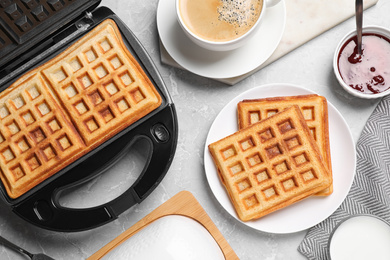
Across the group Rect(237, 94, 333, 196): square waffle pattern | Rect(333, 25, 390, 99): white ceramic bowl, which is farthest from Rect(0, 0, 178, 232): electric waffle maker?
Rect(333, 25, 390, 99): white ceramic bowl

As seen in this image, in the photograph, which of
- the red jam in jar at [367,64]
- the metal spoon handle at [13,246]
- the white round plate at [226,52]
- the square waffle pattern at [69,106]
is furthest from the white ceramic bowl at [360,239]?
the metal spoon handle at [13,246]

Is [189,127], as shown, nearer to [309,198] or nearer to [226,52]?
[226,52]

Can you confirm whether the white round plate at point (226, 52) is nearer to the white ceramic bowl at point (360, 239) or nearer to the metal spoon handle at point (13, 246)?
the white ceramic bowl at point (360, 239)

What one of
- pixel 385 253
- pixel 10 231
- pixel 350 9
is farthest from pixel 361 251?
pixel 10 231

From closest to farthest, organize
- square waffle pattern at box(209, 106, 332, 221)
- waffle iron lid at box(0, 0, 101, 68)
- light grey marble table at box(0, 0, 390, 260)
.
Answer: waffle iron lid at box(0, 0, 101, 68) < square waffle pattern at box(209, 106, 332, 221) < light grey marble table at box(0, 0, 390, 260)

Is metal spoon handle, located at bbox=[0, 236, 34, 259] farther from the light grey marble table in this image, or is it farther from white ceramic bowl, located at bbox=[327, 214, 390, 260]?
white ceramic bowl, located at bbox=[327, 214, 390, 260]

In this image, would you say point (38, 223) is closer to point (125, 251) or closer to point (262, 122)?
point (125, 251)
